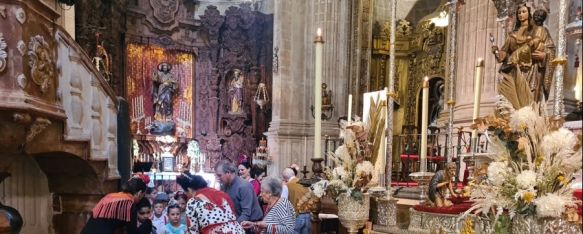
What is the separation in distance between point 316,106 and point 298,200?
4.63ft

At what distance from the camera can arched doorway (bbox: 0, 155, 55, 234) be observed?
593cm

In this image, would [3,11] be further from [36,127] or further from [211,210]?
[211,210]

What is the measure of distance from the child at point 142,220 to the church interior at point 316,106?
97 centimetres

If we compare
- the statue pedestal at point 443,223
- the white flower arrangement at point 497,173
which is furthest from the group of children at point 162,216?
the white flower arrangement at point 497,173

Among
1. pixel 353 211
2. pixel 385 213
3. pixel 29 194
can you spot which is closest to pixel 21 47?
pixel 29 194

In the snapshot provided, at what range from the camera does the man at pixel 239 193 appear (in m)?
4.55

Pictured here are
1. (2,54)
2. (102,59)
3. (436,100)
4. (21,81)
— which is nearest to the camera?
(2,54)

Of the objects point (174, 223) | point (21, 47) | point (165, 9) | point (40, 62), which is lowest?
point (174, 223)

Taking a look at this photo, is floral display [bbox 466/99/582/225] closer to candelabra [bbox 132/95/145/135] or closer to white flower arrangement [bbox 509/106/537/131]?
white flower arrangement [bbox 509/106/537/131]

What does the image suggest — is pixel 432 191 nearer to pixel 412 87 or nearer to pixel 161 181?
pixel 161 181

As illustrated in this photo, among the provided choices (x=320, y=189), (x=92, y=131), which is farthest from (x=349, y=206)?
(x=92, y=131)

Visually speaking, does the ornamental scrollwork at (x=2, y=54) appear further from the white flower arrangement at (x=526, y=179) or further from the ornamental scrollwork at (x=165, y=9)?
the ornamental scrollwork at (x=165, y=9)

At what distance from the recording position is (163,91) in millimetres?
14992

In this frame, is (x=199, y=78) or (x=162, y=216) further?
(x=199, y=78)
